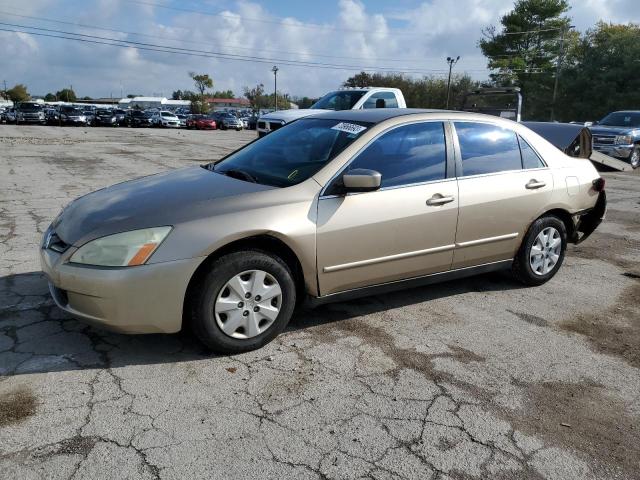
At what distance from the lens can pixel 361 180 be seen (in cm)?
352

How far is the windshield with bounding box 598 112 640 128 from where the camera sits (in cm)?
1691

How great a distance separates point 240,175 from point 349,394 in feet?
6.06

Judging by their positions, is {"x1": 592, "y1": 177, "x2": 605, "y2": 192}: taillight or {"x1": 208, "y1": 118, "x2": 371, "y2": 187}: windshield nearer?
{"x1": 208, "y1": 118, "x2": 371, "y2": 187}: windshield

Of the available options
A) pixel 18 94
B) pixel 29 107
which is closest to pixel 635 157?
pixel 29 107

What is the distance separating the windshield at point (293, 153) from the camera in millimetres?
3852

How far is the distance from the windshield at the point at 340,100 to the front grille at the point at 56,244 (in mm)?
10519

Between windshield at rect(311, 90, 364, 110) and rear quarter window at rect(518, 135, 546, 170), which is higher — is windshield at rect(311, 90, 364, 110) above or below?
above

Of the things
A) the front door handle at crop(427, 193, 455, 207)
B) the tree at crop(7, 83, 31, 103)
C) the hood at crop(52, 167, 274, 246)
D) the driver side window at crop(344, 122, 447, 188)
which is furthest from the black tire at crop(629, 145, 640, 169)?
the tree at crop(7, 83, 31, 103)

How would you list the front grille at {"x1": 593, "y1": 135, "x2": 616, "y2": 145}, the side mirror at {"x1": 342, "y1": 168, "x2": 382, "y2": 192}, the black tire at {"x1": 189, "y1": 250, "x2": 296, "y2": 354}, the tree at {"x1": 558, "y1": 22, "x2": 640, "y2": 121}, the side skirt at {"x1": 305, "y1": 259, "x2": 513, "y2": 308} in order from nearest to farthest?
1. the black tire at {"x1": 189, "y1": 250, "x2": 296, "y2": 354}
2. the side mirror at {"x1": 342, "y1": 168, "x2": 382, "y2": 192}
3. the side skirt at {"x1": 305, "y1": 259, "x2": 513, "y2": 308}
4. the front grille at {"x1": 593, "y1": 135, "x2": 616, "y2": 145}
5. the tree at {"x1": 558, "y1": 22, "x2": 640, "y2": 121}

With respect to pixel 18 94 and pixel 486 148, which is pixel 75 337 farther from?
pixel 18 94

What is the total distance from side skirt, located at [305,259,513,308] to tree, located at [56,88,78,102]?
456 ft

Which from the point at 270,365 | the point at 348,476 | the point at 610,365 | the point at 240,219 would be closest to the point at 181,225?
the point at 240,219

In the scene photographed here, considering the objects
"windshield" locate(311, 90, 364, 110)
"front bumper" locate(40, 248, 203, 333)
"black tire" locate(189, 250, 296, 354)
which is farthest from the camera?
"windshield" locate(311, 90, 364, 110)

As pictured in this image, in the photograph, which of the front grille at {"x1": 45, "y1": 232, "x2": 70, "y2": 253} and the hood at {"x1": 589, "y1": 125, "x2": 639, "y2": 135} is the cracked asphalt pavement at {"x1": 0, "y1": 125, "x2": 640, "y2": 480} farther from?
the hood at {"x1": 589, "y1": 125, "x2": 639, "y2": 135}
